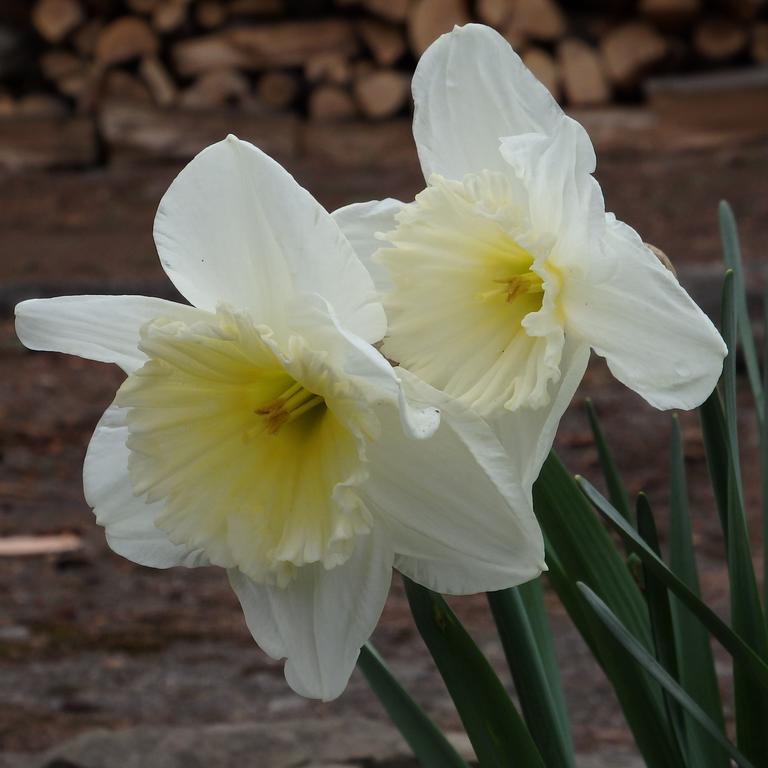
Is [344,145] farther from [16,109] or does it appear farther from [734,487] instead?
[734,487]

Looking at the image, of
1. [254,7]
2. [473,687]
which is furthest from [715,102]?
[473,687]

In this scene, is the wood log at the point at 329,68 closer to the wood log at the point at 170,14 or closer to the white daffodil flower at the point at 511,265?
the wood log at the point at 170,14

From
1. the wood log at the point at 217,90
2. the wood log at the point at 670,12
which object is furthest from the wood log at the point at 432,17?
the wood log at the point at 217,90

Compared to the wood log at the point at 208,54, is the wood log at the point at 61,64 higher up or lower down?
lower down

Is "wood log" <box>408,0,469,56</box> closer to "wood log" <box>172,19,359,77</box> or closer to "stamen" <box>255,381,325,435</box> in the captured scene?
"wood log" <box>172,19,359,77</box>

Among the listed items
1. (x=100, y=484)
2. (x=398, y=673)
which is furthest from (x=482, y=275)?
(x=398, y=673)

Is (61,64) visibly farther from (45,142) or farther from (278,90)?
(278,90)

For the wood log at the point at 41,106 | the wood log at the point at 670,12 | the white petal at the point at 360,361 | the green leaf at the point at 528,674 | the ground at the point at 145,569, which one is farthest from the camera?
the wood log at the point at 41,106

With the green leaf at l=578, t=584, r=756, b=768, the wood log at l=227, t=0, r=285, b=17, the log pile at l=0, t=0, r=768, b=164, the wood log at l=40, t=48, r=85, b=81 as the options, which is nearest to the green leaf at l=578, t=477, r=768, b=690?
the green leaf at l=578, t=584, r=756, b=768
